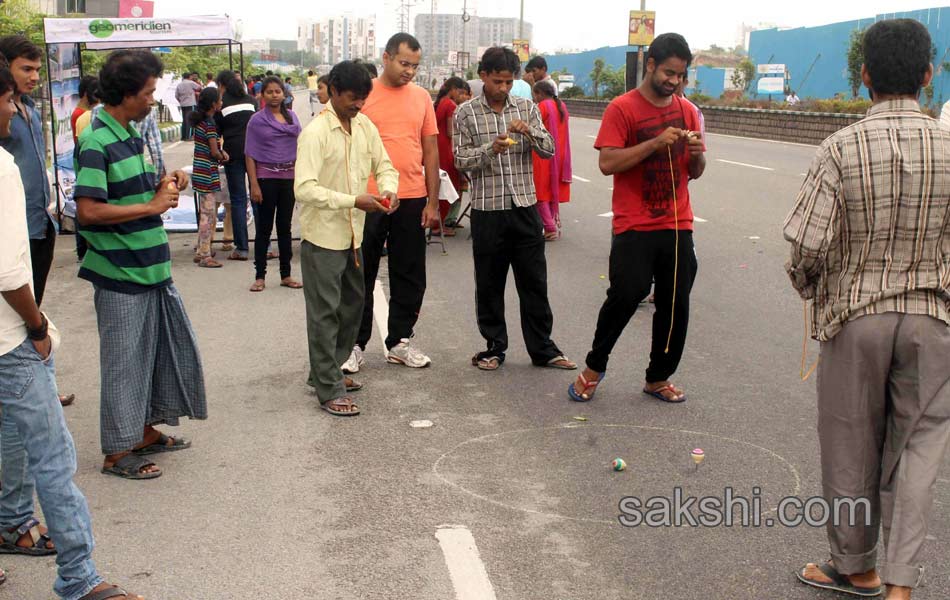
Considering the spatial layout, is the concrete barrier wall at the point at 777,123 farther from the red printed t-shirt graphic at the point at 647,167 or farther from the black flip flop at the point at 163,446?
the black flip flop at the point at 163,446

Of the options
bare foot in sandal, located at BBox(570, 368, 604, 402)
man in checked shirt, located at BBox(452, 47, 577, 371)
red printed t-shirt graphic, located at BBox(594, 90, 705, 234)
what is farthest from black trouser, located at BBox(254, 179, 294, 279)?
red printed t-shirt graphic, located at BBox(594, 90, 705, 234)

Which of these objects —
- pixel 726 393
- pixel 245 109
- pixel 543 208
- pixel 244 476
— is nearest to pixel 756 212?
pixel 543 208

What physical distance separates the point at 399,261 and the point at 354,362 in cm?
71

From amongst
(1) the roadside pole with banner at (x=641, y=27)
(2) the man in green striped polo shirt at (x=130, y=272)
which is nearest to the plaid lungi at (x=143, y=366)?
(2) the man in green striped polo shirt at (x=130, y=272)

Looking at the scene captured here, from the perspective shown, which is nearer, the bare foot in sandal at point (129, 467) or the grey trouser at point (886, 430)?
the grey trouser at point (886, 430)

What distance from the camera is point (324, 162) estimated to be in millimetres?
6195

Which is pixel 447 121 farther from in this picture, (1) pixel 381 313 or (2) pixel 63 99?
(1) pixel 381 313

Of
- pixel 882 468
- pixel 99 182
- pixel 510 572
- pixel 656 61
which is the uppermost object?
pixel 656 61

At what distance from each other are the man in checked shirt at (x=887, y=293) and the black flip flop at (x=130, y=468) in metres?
3.08

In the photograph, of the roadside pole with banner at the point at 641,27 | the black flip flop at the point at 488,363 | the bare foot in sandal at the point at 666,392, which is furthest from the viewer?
the roadside pole with banner at the point at 641,27

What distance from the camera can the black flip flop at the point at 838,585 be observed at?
3.94m

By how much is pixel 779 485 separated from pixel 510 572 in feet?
5.03

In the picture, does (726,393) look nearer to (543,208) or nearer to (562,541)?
(562,541)

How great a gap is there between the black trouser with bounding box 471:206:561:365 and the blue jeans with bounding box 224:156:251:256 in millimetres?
4995
